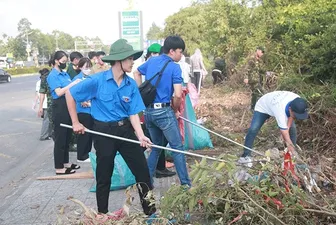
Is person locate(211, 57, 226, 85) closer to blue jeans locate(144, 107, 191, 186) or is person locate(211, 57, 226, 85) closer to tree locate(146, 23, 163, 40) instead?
blue jeans locate(144, 107, 191, 186)

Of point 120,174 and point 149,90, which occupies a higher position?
point 149,90

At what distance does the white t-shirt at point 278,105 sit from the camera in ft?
15.6

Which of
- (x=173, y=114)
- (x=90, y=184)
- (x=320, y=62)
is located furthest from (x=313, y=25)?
(x=90, y=184)

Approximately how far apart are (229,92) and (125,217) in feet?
36.7

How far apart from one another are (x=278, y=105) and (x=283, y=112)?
142 millimetres

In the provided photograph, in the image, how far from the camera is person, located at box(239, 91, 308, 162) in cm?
452

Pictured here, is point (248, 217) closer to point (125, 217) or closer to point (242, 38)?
point (125, 217)

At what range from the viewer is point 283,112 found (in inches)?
188

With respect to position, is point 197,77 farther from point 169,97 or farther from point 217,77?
point 169,97

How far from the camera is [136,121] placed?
403cm

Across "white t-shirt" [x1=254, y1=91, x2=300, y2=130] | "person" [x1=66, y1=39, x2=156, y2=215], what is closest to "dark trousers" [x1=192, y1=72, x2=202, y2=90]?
"white t-shirt" [x1=254, y1=91, x2=300, y2=130]

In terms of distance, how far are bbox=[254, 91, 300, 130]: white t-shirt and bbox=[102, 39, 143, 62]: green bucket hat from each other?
188 centimetres

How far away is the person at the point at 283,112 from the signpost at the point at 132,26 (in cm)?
588

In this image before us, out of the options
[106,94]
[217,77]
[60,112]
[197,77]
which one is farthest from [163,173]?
[217,77]
